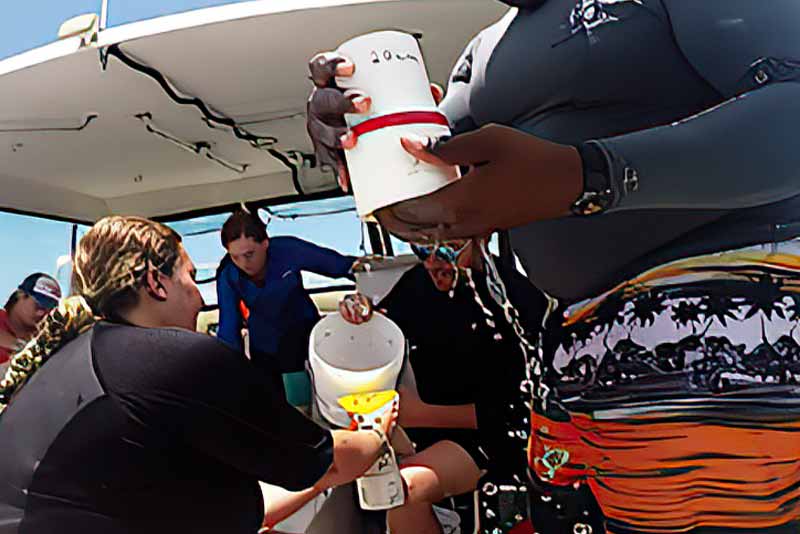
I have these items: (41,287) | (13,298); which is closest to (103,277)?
Result: (41,287)

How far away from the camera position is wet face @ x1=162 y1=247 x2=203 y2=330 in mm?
1395

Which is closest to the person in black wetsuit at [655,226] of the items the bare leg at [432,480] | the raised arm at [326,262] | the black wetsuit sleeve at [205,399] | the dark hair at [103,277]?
the black wetsuit sleeve at [205,399]

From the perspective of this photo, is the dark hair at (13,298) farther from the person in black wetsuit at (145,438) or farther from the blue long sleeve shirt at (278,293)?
the person in black wetsuit at (145,438)

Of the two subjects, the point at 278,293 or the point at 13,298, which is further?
the point at 13,298

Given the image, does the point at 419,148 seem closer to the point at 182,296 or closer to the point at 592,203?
the point at 592,203

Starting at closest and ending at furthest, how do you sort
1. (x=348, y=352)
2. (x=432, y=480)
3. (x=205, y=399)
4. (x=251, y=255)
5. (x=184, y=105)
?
(x=205, y=399), (x=432, y=480), (x=348, y=352), (x=184, y=105), (x=251, y=255)

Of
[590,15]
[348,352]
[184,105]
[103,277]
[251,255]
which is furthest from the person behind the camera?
[251,255]

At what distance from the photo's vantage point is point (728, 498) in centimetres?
71

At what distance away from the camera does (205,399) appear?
119cm

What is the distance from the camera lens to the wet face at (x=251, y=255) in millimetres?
2893

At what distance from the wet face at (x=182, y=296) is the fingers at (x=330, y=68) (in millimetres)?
642

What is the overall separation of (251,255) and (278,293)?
0.22m

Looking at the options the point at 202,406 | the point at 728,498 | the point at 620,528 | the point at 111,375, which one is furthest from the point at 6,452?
the point at 728,498

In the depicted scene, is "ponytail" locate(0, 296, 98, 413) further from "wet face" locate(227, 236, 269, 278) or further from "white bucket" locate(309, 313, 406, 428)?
"wet face" locate(227, 236, 269, 278)
